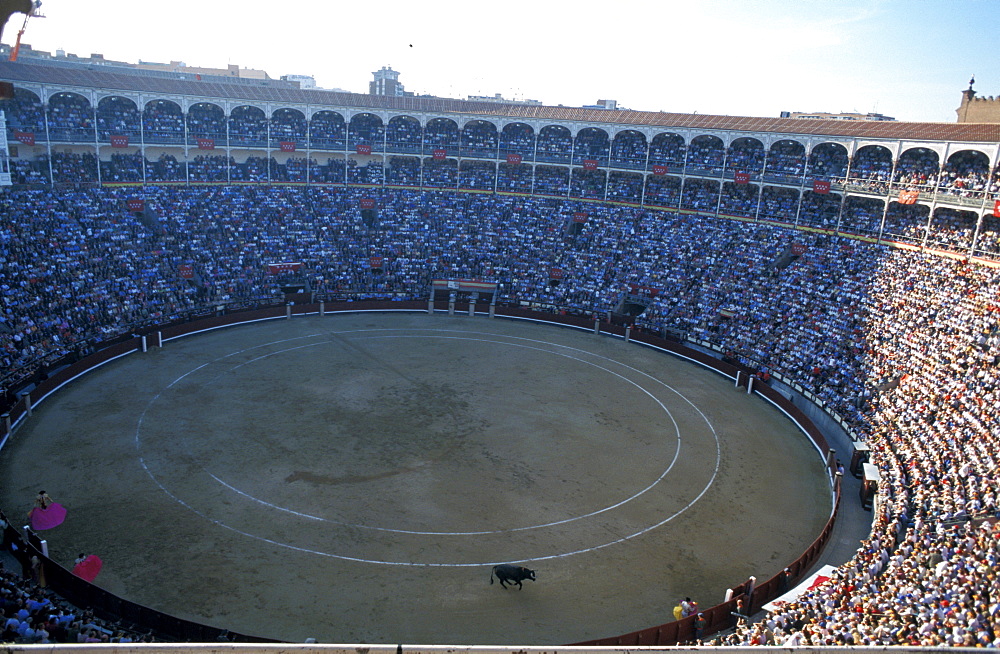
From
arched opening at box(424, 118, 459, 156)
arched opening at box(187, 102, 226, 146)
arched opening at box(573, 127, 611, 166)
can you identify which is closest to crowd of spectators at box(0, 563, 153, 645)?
arched opening at box(187, 102, 226, 146)

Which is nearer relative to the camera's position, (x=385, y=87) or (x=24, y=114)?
(x=24, y=114)

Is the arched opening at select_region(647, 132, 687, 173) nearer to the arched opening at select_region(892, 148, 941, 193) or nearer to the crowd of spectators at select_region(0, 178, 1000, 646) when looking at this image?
the crowd of spectators at select_region(0, 178, 1000, 646)

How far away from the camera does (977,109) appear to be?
5794cm

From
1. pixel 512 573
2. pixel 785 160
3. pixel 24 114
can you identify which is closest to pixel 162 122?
pixel 24 114

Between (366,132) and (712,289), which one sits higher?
(366,132)

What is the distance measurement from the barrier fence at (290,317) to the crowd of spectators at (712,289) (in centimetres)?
137

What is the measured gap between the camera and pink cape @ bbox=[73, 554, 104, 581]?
19969mm

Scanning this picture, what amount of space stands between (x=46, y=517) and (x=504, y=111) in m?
57.1

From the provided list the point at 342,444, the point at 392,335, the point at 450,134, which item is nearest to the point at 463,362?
the point at 392,335

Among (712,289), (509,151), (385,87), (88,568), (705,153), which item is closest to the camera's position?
(88,568)

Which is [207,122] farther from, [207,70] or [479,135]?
[207,70]

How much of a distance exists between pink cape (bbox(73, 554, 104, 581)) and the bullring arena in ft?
1.40

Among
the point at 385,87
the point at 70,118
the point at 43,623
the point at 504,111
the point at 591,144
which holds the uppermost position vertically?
the point at 385,87

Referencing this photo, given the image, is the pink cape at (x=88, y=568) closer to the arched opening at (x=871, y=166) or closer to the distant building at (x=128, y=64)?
the arched opening at (x=871, y=166)
